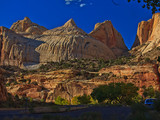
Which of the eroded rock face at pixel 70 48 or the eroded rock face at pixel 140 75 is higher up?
the eroded rock face at pixel 70 48

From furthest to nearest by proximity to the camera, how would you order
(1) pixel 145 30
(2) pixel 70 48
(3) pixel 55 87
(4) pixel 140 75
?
1. (1) pixel 145 30
2. (2) pixel 70 48
3. (3) pixel 55 87
4. (4) pixel 140 75

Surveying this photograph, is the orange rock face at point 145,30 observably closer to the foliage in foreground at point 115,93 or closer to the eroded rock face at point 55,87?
the eroded rock face at point 55,87

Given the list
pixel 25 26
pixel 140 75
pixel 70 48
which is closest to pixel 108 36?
pixel 70 48

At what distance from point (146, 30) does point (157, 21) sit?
335 inches

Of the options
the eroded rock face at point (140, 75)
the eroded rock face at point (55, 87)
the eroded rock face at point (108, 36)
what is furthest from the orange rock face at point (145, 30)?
the eroded rock face at point (55, 87)

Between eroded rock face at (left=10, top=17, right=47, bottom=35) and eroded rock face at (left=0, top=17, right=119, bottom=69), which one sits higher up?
eroded rock face at (left=10, top=17, right=47, bottom=35)

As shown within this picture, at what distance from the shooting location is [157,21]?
106 m

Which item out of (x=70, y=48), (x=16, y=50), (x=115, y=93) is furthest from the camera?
(x=70, y=48)

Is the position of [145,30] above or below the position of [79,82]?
above

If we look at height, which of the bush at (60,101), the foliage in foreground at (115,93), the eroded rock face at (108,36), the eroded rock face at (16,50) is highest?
the eroded rock face at (108,36)

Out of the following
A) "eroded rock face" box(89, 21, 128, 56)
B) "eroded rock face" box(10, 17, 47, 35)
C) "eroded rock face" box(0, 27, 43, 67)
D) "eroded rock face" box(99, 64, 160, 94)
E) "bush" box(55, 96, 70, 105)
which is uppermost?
"eroded rock face" box(10, 17, 47, 35)

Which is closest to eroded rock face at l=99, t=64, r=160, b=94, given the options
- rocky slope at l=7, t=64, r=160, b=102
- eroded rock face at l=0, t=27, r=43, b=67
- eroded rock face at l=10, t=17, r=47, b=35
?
rocky slope at l=7, t=64, r=160, b=102

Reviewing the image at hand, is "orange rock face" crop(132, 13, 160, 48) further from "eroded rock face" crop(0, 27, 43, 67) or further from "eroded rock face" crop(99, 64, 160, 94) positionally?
"eroded rock face" crop(99, 64, 160, 94)

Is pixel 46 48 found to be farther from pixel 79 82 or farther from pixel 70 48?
pixel 79 82
